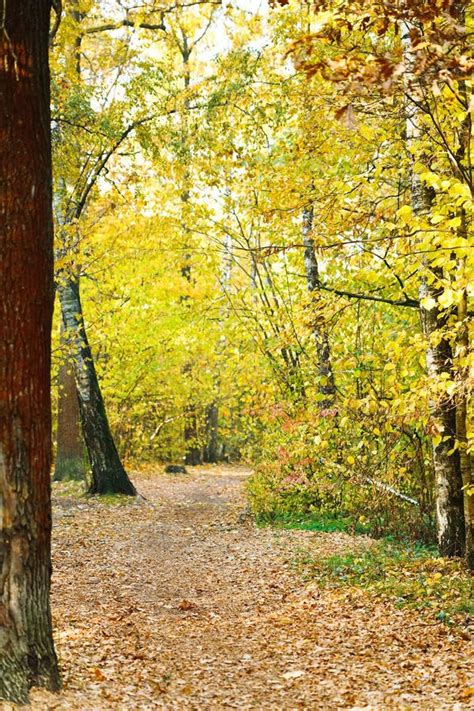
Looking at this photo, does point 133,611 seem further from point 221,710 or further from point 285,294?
point 285,294

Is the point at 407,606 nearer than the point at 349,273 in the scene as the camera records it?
Yes

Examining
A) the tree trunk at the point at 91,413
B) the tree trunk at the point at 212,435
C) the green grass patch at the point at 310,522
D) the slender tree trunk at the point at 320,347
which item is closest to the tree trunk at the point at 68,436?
the tree trunk at the point at 91,413

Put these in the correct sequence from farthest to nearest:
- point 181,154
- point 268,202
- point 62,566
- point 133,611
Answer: point 181,154, point 268,202, point 62,566, point 133,611

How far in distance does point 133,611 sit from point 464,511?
3.36 meters

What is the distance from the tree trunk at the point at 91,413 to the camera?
13750 millimetres

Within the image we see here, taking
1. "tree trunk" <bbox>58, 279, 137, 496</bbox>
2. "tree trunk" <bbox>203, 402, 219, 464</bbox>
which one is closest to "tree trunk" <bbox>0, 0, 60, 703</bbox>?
"tree trunk" <bbox>58, 279, 137, 496</bbox>

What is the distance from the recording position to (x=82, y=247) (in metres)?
12.5

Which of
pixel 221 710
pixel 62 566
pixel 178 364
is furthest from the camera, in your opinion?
pixel 178 364

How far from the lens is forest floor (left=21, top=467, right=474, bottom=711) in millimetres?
4691

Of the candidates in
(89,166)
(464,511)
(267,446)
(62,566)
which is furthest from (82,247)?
(464,511)

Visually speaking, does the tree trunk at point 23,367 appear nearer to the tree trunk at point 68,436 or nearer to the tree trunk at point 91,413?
the tree trunk at point 91,413

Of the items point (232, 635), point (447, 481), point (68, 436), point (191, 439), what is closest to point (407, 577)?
point (447, 481)

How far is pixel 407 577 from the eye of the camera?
7215 mm

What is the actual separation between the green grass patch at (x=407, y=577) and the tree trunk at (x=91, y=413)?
6293 millimetres
